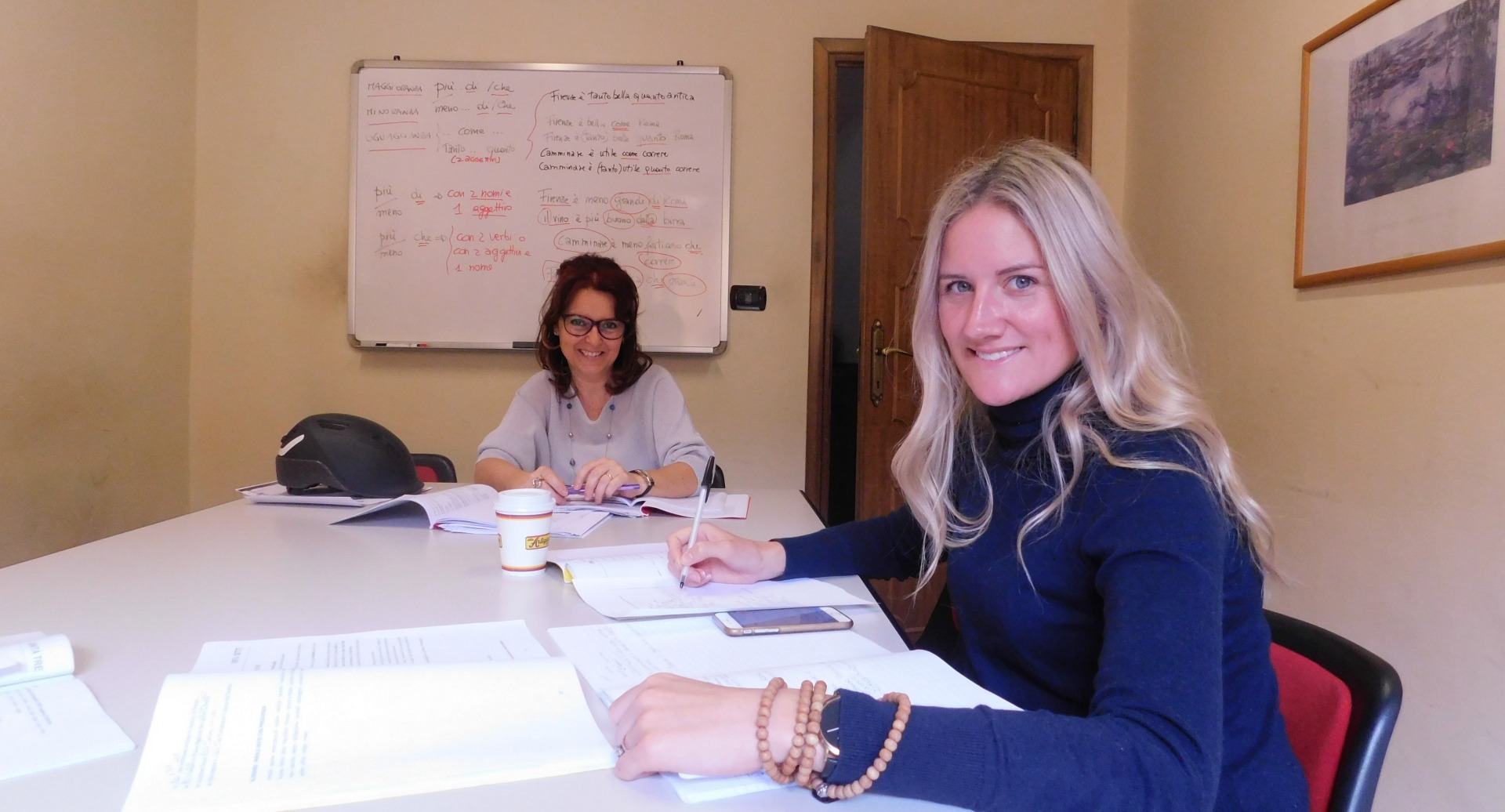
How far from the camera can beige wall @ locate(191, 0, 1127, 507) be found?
316 cm

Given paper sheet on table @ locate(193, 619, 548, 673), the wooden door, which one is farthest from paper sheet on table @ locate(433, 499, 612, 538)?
the wooden door

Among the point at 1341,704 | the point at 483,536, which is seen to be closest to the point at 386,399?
the point at 483,536

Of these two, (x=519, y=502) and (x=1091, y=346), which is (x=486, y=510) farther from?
(x=1091, y=346)

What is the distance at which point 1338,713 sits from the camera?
0.76 meters

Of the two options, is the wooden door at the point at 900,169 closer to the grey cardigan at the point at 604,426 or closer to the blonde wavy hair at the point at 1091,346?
the grey cardigan at the point at 604,426

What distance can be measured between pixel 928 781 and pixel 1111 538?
0.28m

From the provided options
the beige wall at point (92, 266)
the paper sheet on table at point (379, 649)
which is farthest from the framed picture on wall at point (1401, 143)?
the beige wall at point (92, 266)

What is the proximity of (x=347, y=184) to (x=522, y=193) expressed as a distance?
2.08 ft

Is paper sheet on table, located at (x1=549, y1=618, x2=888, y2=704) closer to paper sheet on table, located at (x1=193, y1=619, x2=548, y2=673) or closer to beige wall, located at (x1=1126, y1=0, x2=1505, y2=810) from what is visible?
paper sheet on table, located at (x1=193, y1=619, x2=548, y2=673)

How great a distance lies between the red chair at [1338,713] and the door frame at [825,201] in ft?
7.67

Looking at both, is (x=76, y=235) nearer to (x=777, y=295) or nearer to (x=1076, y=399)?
(x=777, y=295)

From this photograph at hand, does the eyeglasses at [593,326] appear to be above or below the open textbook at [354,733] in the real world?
above

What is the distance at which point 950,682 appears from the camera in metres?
0.72

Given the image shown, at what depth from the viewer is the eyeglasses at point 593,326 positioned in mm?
2254
